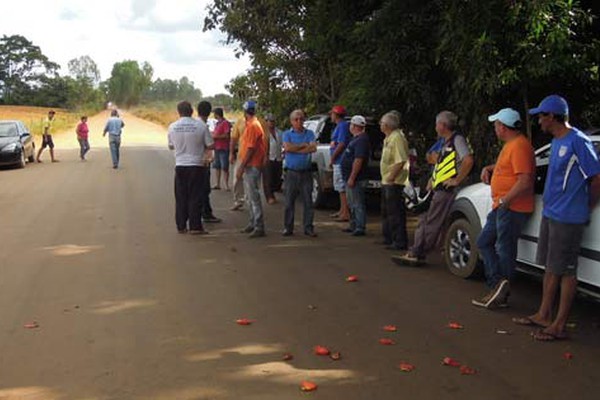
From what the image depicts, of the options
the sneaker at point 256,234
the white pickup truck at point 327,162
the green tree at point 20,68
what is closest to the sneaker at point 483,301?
the sneaker at point 256,234

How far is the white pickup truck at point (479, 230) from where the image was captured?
5.12 meters

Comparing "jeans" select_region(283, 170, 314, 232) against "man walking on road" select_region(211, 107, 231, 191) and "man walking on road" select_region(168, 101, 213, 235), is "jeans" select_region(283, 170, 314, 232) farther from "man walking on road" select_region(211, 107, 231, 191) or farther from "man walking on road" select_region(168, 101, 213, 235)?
"man walking on road" select_region(211, 107, 231, 191)

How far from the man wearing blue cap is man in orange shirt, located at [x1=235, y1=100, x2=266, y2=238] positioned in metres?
4.61

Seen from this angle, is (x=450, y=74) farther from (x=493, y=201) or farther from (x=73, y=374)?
(x=73, y=374)

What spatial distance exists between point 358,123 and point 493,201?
3404 millimetres

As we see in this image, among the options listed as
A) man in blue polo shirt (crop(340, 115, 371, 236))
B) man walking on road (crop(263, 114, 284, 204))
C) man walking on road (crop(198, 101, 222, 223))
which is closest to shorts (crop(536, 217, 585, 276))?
man in blue polo shirt (crop(340, 115, 371, 236))

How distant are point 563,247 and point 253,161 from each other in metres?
4.97

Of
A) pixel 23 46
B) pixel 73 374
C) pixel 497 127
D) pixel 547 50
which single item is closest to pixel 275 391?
pixel 73 374

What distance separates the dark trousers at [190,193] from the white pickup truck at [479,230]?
3.68 metres

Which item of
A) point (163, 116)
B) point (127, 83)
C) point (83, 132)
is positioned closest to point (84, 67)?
point (127, 83)

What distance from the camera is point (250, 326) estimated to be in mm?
5406

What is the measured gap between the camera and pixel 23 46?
369 ft

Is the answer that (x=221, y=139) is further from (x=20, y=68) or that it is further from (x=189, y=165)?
(x=20, y=68)

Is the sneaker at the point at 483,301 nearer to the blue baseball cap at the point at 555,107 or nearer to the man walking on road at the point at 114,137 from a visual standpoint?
the blue baseball cap at the point at 555,107
